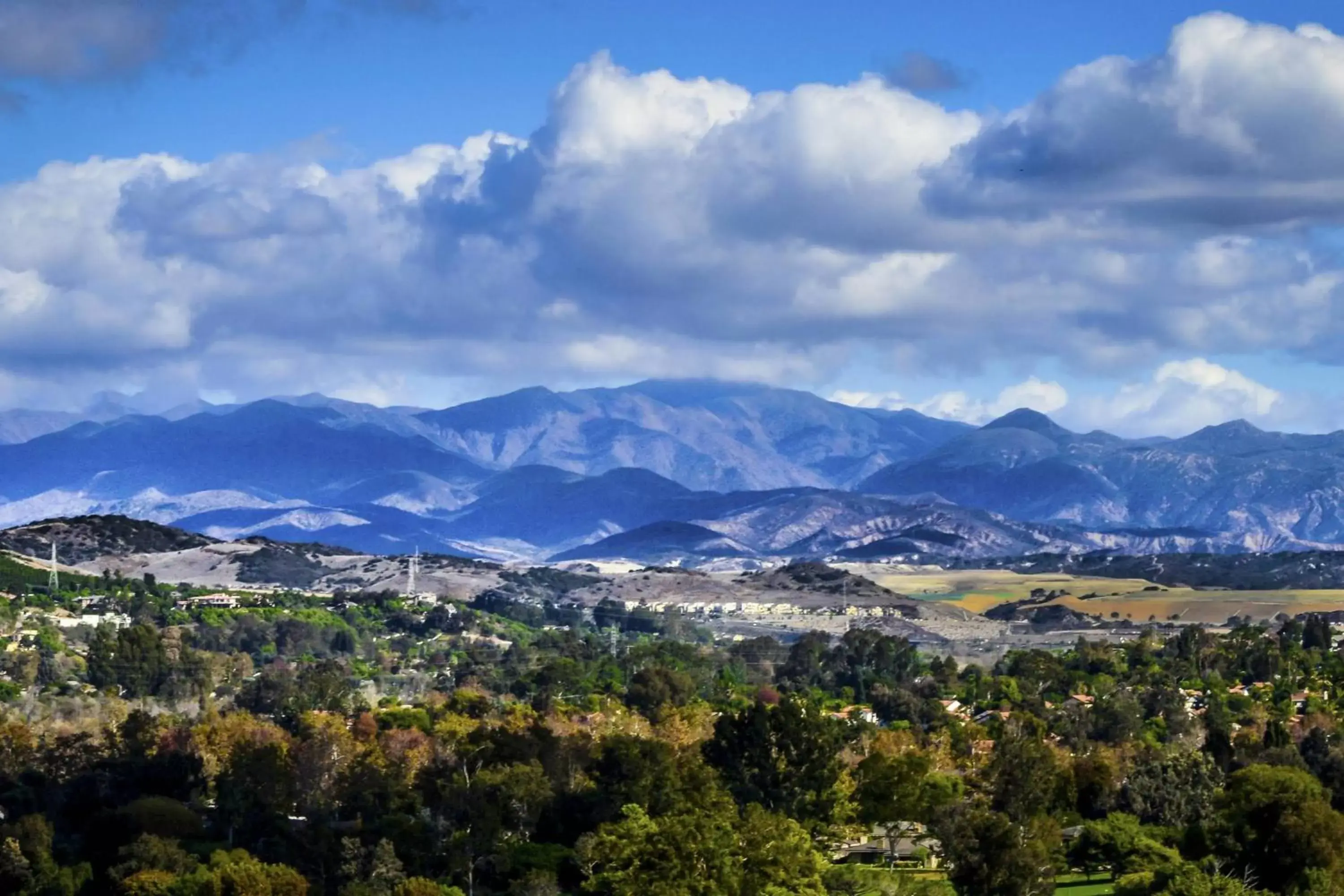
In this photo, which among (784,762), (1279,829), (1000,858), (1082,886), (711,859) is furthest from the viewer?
(784,762)

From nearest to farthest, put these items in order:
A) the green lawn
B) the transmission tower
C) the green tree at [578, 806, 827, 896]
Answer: the green tree at [578, 806, 827, 896], the green lawn, the transmission tower

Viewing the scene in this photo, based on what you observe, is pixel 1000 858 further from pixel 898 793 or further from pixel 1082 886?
pixel 898 793

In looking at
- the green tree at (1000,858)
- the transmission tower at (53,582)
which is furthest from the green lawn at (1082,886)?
the transmission tower at (53,582)

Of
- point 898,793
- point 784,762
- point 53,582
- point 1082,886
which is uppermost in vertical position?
point 53,582

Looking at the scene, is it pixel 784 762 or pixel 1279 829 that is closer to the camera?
pixel 1279 829

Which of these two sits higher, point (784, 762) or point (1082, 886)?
point (784, 762)

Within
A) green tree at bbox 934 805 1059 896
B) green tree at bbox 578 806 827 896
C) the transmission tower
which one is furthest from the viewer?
the transmission tower

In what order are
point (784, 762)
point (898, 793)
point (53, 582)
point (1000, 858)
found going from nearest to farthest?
point (1000, 858), point (898, 793), point (784, 762), point (53, 582)

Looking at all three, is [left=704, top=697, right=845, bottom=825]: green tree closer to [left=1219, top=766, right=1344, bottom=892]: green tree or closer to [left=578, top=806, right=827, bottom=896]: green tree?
[left=578, top=806, right=827, bottom=896]: green tree

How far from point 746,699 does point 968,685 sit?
14985 millimetres

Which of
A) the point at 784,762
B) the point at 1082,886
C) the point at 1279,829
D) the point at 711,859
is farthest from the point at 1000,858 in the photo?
the point at 784,762

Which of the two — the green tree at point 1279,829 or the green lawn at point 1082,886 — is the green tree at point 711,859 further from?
the green tree at point 1279,829

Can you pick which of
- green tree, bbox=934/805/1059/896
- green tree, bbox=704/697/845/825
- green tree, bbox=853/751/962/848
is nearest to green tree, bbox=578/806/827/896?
green tree, bbox=934/805/1059/896

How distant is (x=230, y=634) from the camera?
15275 cm
